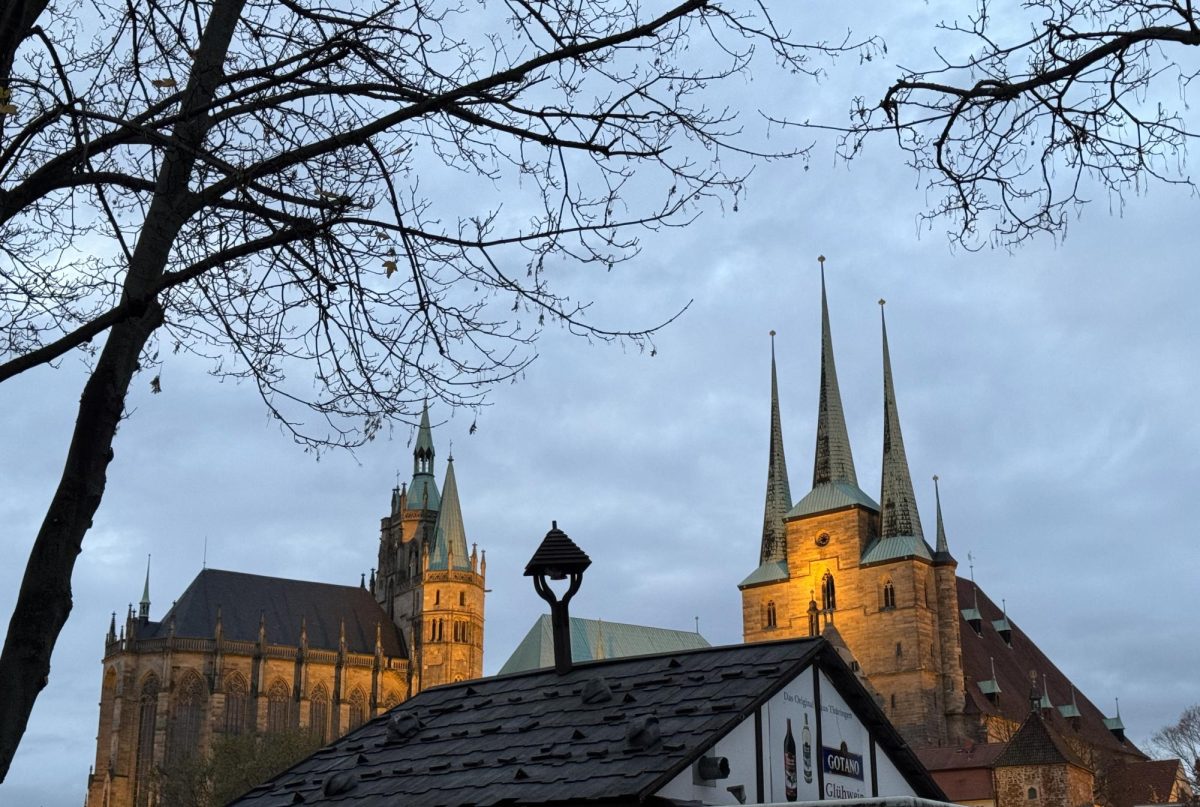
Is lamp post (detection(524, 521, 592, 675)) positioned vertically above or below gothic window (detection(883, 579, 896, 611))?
below

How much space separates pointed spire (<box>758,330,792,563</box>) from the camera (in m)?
87.5

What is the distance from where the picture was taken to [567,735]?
44.5ft

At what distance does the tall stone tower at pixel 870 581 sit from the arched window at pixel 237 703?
3310 centimetres

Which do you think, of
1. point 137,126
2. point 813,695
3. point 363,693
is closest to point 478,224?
point 137,126

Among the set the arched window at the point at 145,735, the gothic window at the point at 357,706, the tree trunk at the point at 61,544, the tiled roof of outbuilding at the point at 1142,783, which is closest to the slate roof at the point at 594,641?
the gothic window at the point at 357,706

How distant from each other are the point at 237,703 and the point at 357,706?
821 cm

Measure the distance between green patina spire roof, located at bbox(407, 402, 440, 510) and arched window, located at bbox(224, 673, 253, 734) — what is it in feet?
69.7

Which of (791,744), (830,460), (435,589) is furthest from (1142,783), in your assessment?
(791,744)

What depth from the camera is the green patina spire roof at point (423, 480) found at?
107 metres

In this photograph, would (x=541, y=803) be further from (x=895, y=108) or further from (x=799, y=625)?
(x=799, y=625)

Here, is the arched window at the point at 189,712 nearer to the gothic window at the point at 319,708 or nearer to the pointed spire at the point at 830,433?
the gothic window at the point at 319,708

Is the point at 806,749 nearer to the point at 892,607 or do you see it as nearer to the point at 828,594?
the point at 892,607

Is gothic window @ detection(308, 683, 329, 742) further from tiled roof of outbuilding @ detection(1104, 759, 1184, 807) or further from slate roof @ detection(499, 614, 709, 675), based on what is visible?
tiled roof of outbuilding @ detection(1104, 759, 1184, 807)

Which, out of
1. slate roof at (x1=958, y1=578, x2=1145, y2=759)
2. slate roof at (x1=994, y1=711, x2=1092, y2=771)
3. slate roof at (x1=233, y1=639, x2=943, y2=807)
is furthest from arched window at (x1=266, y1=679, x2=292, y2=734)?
slate roof at (x1=233, y1=639, x2=943, y2=807)
